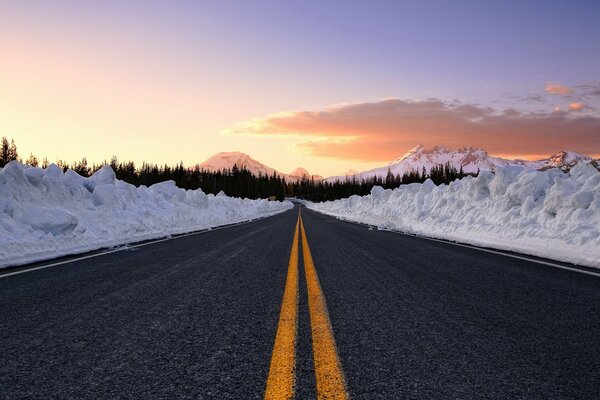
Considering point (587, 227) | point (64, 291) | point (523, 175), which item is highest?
point (523, 175)

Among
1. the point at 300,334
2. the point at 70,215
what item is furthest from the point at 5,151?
the point at 300,334

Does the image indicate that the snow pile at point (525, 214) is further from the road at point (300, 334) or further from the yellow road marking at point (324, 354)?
the yellow road marking at point (324, 354)

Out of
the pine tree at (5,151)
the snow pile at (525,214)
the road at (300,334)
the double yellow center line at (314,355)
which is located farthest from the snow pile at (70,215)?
the pine tree at (5,151)

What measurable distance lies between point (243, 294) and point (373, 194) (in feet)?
134

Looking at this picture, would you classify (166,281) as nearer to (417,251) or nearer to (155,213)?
(417,251)

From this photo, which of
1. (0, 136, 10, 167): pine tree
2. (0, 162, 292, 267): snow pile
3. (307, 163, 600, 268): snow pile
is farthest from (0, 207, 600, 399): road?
(0, 136, 10, 167): pine tree

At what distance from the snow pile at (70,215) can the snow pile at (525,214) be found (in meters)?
11.0

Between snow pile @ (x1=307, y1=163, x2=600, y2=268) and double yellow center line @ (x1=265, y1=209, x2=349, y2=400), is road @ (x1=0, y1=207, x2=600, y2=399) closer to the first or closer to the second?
double yellow center line @ (x1=265, y1=209, x2=349, y2=400)

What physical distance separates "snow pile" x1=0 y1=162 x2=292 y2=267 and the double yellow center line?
633cm

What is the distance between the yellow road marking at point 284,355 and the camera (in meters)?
2.31

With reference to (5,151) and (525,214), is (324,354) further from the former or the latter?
(5,151)

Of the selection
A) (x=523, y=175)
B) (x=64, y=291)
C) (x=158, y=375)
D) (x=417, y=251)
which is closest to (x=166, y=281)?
(x=64, y=291)

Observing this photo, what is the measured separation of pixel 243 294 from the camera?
5039mm

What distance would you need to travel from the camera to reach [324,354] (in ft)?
9.52
